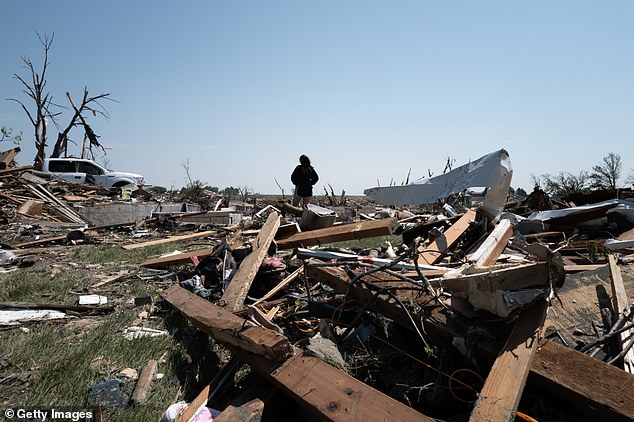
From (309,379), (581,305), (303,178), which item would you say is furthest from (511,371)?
(303,178)

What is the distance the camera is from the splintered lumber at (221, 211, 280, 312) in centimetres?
335

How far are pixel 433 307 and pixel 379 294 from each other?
1.33 feet

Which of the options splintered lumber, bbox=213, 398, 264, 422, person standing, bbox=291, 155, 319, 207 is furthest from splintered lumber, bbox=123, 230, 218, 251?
splintered lumber, bbox=213, 398, 264, 422

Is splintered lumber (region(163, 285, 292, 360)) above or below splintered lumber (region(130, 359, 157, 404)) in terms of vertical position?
above

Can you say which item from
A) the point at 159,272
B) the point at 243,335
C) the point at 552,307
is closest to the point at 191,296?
the point at 243,335

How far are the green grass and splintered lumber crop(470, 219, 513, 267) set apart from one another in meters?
2.75

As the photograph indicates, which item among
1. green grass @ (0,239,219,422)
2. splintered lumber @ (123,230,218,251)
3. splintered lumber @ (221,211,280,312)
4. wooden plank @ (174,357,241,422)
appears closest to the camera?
wooden plank @ (174,357,241,422)

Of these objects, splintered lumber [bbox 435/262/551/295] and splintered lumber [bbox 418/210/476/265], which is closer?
splintered lumber [bbox 435/262/551/295]

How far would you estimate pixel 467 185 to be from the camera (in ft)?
14.6

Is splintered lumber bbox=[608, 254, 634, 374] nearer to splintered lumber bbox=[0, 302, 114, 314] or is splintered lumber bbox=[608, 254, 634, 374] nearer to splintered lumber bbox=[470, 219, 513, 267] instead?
splintered lumber bbox=[470, 219, 513, 267]

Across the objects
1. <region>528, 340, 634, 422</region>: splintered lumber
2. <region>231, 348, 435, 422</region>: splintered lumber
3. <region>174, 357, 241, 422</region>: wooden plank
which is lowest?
<region>174, 357, 241, 422</region>: wooden plank

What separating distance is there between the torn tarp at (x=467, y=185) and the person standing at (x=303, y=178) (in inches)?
136

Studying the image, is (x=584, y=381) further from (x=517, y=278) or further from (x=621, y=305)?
(x=621, y=305)

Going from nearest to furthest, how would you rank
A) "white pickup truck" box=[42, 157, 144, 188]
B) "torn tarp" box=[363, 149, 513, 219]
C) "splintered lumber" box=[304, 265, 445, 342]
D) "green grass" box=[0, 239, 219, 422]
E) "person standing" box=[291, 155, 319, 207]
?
"green grass" box=[0, 239, 219, 422], "splintered lumber" box=[304, 265, 445, 342], "torn tarp" box=[363, 149, 513, 219], "person standing" box=[291, 155, 319, 207], "white pickup truck" box=[42, 157, 144, 188]
